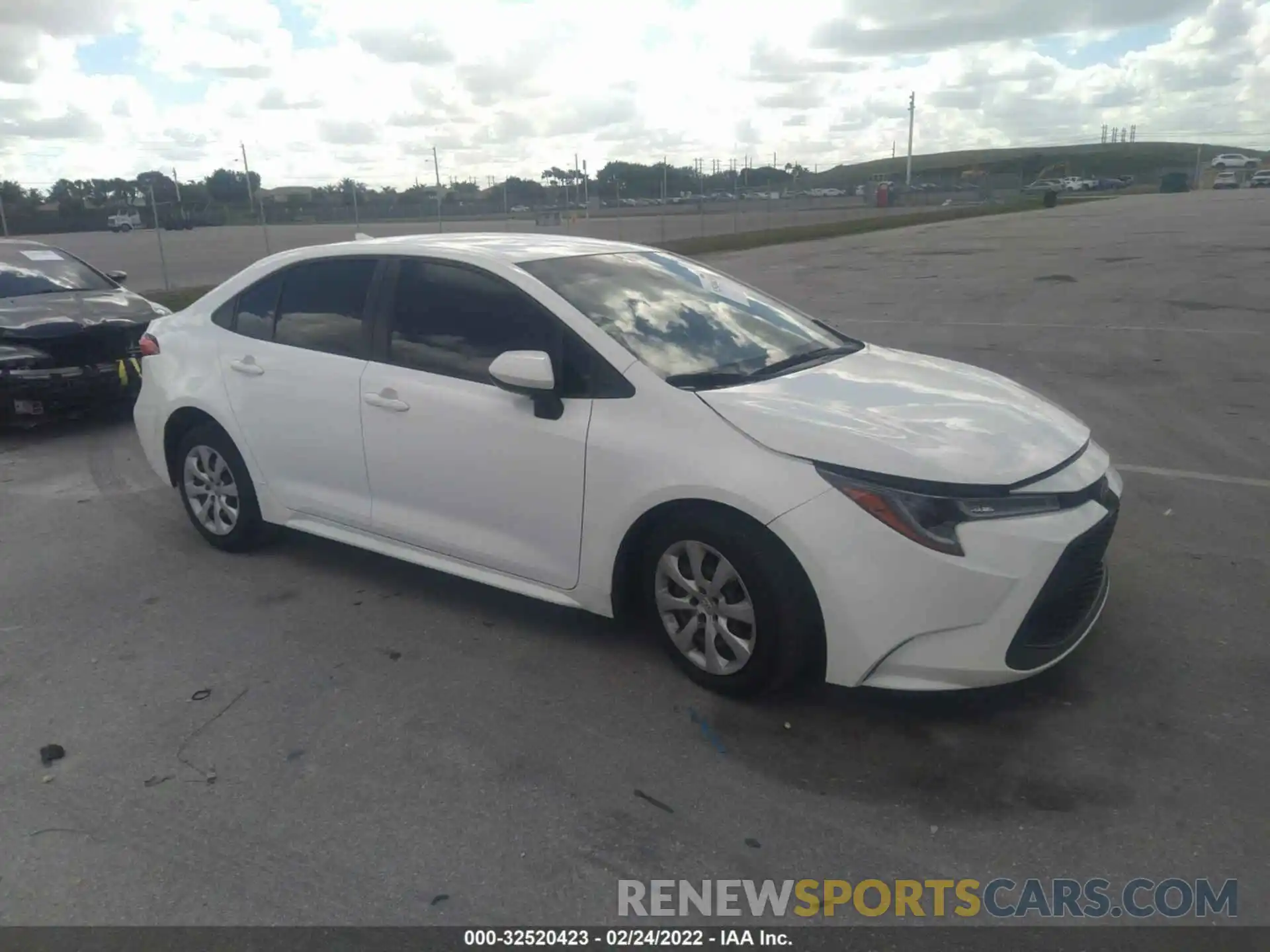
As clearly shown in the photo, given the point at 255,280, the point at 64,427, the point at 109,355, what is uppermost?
the point at 255,280

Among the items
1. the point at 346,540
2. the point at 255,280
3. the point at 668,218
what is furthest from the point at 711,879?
the point at 668,218

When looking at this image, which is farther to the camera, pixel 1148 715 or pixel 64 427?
pixel 64 427

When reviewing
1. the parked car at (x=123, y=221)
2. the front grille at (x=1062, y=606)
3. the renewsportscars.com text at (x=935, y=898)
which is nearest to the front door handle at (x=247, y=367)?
the renewsportscars.com text at (x=935, y=898)

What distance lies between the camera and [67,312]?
8.55 metres

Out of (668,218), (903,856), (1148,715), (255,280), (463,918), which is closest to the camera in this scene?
(463,918)

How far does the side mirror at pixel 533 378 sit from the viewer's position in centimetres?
388

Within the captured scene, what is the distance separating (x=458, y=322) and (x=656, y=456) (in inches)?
48.9

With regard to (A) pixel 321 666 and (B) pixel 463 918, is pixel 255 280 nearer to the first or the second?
(A) pixel 321 666

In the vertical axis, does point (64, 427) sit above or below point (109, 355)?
below

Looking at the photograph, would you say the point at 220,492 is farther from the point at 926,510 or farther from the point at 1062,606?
the point at 1062,606

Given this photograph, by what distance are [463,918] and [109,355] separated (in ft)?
23.9

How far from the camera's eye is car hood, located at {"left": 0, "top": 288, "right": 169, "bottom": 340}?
26.7 ft

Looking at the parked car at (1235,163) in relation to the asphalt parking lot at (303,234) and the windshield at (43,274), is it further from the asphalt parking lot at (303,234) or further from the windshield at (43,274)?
the windshield at (43,274)

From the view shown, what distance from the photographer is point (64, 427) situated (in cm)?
881
